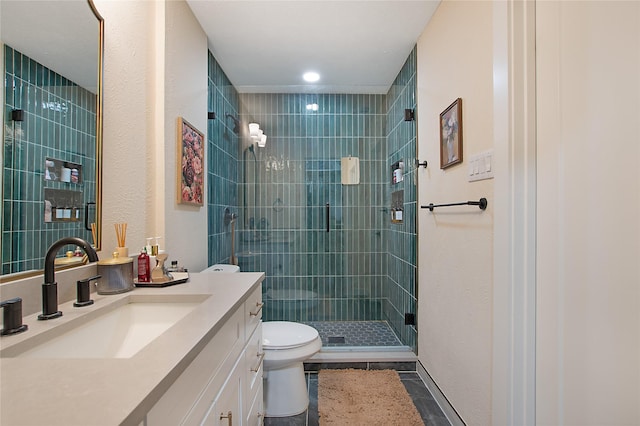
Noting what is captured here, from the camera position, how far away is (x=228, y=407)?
92 centimetres

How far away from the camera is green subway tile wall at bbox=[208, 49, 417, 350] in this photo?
9.73ft

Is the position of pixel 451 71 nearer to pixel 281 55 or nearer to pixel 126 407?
pixel 281 55

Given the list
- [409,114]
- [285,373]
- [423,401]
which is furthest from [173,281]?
[409,114]

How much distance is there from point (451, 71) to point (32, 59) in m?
1.74

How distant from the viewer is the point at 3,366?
56cm

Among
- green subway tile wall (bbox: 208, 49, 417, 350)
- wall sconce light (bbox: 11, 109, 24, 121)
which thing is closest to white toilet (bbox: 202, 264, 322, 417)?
wall sconce light (bbox: 11, 109, 24, 121)

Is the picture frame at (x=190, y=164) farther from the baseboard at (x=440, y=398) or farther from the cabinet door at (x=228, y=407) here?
the baseboard at (x=440, y=398)

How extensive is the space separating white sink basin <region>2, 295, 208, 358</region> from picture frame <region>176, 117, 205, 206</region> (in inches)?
28.4

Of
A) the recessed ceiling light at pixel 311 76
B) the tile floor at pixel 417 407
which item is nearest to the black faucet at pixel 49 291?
the tile floor at pixel 417 407

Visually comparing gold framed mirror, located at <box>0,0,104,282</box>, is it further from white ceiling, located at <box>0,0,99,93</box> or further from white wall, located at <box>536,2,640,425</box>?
white wall, located at <box>536,2,640,425</box>

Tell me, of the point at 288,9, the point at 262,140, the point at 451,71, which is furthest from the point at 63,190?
the point at 262,140

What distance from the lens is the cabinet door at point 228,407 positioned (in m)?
0.80

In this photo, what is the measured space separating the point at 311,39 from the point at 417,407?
2483 millimetres

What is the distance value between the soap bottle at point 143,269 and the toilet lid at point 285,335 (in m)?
0.75
